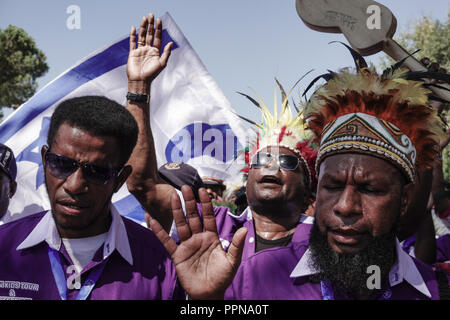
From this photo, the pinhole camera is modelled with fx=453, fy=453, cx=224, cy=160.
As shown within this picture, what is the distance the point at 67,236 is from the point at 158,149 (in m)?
3.17

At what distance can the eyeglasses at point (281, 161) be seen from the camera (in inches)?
137

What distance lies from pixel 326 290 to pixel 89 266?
1068 mm

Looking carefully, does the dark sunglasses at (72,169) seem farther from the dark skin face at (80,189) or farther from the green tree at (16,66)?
the green tree at (16,66)

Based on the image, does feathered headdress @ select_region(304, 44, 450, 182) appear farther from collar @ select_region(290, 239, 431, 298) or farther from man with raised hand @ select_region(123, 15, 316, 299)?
man with raised hand @ select_region(123, 15, 316, 299)

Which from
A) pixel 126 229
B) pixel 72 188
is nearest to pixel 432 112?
pixel 126 229

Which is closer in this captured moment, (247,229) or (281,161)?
(247,229)

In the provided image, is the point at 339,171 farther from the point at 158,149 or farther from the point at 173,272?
the point at 158,149

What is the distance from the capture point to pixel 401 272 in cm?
205

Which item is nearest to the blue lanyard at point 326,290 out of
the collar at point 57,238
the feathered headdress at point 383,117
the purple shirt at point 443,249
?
the feathered headdress at point 383,117

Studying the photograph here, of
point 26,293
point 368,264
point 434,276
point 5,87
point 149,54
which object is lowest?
point 434,276

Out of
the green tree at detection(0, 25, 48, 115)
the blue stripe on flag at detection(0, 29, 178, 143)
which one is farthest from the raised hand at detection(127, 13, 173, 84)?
the green tree at detection(0, 25, 48, 115)

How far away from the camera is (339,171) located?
208cm

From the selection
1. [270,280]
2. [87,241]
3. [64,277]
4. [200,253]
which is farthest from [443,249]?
[64,277]

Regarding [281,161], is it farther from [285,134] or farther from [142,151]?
[142,151]
